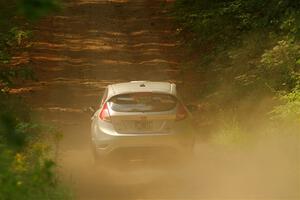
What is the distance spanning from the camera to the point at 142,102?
12781 mm

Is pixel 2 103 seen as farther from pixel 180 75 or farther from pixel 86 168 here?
pixel 180 75

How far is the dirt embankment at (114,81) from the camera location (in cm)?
1176

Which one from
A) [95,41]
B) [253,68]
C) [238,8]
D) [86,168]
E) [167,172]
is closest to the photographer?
[167,172]

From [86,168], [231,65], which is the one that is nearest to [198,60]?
[231,65]

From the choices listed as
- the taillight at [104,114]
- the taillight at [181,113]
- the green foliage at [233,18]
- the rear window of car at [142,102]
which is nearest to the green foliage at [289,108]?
the green foliage at [233,18]

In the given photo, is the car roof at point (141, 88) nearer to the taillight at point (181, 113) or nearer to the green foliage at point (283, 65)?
the taillight at point (181, 113)

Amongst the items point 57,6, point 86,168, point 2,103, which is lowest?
point 86,168

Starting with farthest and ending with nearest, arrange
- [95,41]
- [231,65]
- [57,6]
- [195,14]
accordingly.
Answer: [95,41] < [195,14] < [231,65] < [57,6]

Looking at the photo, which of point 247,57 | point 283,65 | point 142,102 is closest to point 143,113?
point 142,102

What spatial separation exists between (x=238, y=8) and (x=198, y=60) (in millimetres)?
2435

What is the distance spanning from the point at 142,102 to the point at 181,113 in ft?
2.25

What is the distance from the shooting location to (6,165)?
7090 millimetres

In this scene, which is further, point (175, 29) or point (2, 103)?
point (175, 29)

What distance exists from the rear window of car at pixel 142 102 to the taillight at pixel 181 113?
109 mm
